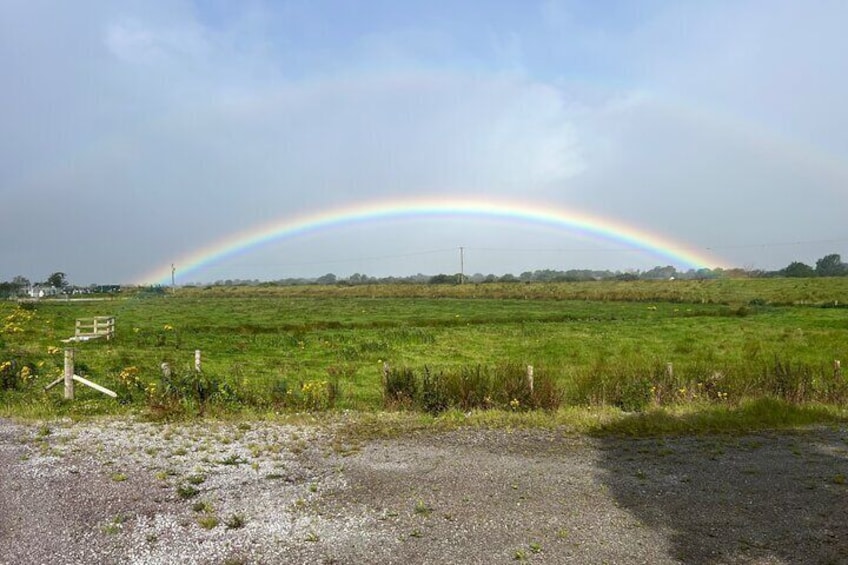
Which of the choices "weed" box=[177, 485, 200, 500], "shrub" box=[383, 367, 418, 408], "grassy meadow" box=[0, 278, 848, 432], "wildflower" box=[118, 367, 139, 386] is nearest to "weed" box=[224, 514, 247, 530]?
"weed" box=[177, 485, 200, 500]

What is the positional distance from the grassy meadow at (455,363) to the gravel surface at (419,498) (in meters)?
3.14

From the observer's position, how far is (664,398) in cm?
1569

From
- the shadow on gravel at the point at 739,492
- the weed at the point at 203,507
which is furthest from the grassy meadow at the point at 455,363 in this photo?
the weed at the point at 203,507

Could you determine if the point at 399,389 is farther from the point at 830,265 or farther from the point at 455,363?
the point at 830,265

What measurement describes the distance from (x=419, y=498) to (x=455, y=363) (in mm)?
18854

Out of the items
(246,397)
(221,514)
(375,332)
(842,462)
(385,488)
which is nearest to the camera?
(221,514)

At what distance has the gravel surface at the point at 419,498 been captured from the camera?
652 centimetres

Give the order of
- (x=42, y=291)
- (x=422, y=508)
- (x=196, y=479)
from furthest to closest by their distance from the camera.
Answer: (x=42, y=291) → (x=196, y=479) → (x=422, y=508)

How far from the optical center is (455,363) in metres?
26.9

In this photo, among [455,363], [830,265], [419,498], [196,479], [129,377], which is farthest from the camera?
[830,265]

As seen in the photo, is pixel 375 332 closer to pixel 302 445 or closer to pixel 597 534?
pixel 302 445

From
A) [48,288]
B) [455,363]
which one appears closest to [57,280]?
[48,288]

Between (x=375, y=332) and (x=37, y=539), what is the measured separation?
32964 millimetres

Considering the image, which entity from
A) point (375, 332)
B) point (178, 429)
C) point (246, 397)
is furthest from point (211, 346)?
point (178, 429)
